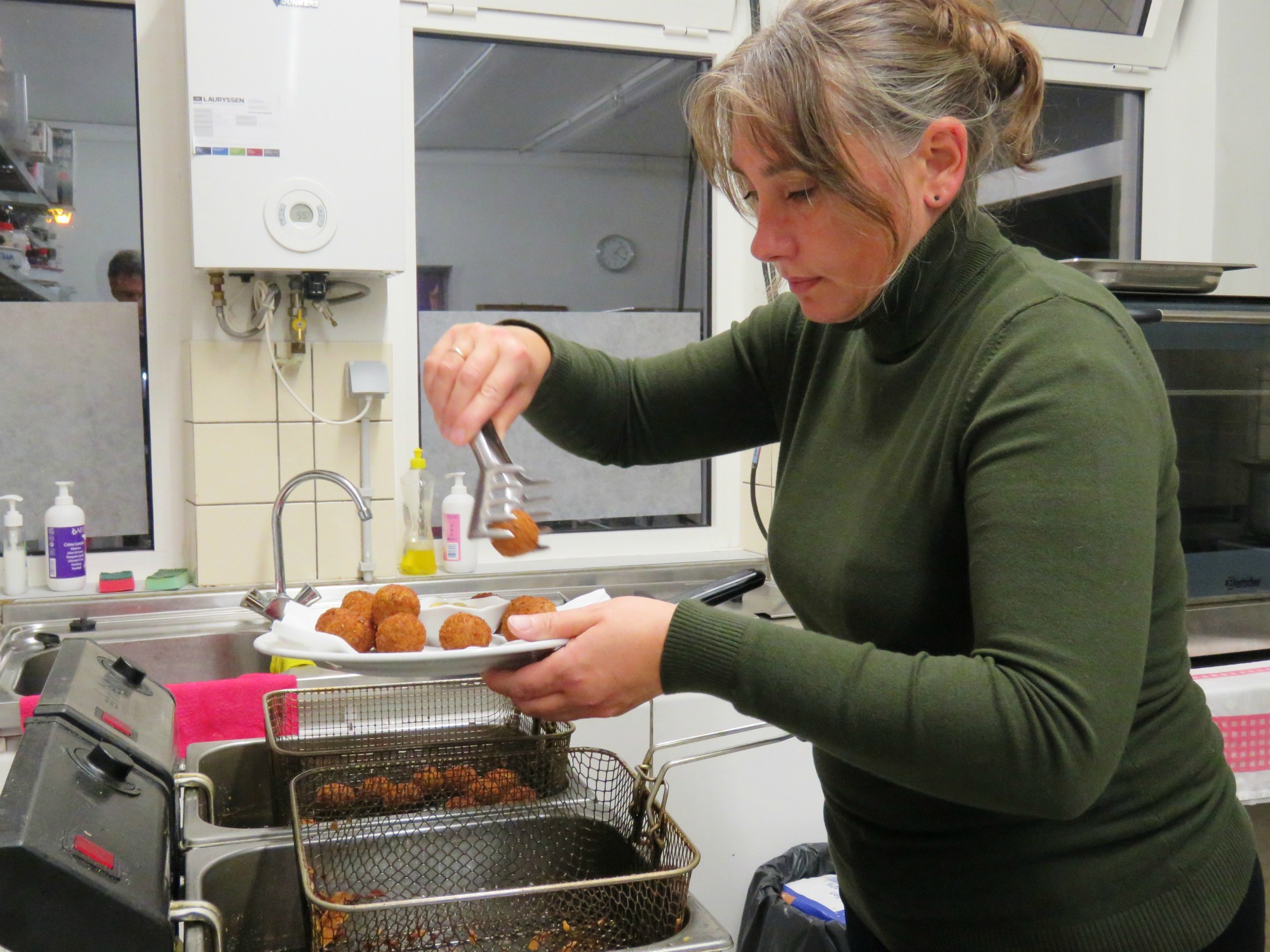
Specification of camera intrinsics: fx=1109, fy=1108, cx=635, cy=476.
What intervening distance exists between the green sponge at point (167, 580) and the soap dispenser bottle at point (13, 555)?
0.71ft

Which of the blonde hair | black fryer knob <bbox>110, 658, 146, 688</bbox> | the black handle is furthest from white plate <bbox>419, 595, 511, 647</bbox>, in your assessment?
the blonde hair

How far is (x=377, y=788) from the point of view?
1134mm

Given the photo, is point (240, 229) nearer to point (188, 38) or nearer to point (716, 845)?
point (188, 38)

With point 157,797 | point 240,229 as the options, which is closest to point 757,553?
point 240,229

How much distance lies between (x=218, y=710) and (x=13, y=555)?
710 mm

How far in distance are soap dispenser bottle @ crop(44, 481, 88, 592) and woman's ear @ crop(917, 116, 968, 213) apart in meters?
1.74

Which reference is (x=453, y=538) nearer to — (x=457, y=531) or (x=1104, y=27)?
(x=457, y=531)

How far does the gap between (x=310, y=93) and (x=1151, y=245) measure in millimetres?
2063

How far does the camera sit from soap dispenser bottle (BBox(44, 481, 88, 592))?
6.68ft

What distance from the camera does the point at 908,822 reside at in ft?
3.08

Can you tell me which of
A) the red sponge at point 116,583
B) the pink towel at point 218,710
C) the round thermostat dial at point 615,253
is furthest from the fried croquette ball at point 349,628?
the round thermostat dial at point 615,253

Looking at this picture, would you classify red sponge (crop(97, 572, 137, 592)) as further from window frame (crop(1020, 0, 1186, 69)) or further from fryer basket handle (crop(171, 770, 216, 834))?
window frame (crop(1020, 0, 1186, 69))

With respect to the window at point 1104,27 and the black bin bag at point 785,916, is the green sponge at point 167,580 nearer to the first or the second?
the black bin bag at point 785,916

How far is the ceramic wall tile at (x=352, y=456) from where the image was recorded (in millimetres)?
2168
